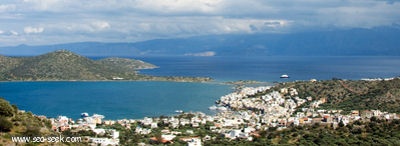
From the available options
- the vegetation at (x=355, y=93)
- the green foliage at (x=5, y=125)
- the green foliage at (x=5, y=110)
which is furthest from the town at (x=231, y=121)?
the green foliage at (x=5, y=125)

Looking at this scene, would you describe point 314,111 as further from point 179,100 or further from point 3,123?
point 3,123

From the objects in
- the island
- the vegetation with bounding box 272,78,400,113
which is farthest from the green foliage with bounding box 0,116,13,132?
the vegetation with bounding box 272,78,400,113

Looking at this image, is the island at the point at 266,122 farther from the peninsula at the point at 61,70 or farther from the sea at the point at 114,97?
the peninsula at the point at 61,70

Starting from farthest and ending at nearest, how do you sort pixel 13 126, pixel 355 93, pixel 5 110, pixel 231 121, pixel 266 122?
pixel 355 93 < pixel 231 121 < pixel 266 122 < pixel 5 110 < pixel 13 126

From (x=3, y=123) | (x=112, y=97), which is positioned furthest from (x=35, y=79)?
(x=3, y=123)

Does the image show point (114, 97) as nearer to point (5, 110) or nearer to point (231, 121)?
point (231, 121)

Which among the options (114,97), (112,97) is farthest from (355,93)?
(112,97)

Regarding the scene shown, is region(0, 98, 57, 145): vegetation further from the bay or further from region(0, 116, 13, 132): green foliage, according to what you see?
the bay
